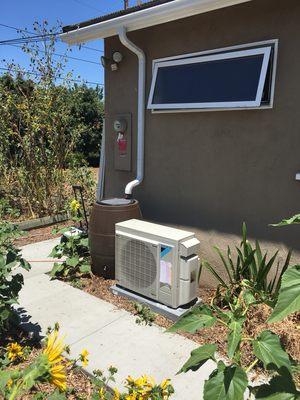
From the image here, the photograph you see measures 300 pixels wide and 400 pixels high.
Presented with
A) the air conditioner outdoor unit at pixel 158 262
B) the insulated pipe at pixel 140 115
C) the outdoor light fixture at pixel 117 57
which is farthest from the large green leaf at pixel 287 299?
the outdoor light fixture at pixel 117 57

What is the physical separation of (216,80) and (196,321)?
293 cm

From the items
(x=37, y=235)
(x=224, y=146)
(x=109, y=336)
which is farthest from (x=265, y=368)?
(x=37, y=235)

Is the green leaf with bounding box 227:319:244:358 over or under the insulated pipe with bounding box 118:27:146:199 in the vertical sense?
under

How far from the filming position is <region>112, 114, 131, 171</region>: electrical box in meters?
4.67

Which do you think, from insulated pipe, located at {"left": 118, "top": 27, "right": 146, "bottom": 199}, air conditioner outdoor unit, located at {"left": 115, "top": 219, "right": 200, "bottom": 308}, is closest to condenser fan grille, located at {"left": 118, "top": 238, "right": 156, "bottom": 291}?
air conditioner outdoor unit, located at {"left": 115, "top": 219, "right": 200, "bottom": 308}

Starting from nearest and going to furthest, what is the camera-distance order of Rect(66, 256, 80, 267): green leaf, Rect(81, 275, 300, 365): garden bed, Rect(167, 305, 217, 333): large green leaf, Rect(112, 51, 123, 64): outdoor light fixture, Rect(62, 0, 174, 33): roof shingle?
1. Rect(167, 305, 217, 333): large green leaf
2. Rect(81, 275, 300, 365): garden bed
3. Rect(62, 0, 174, 33): roof shingle
4. Rect(66, 256, 80, 267): green leaf
5. Rect(112, 51, 123, 64): outdoor light fixture

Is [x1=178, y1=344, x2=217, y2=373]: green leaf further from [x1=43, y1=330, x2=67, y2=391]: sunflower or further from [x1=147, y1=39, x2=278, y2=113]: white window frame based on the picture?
[x1=147, y1=39, x2=278, y2=113]: white window frame

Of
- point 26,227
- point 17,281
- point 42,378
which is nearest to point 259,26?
point 17,281

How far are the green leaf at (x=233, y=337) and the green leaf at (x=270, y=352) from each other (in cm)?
6

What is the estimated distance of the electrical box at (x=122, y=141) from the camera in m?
4.67

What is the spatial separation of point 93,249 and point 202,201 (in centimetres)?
135

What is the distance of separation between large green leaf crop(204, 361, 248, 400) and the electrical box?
3.70 m

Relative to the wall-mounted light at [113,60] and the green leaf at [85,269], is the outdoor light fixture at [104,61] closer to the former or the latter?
the wall-mounted light at [113,60]

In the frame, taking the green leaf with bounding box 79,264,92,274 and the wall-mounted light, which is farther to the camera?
the wall-mounted light
